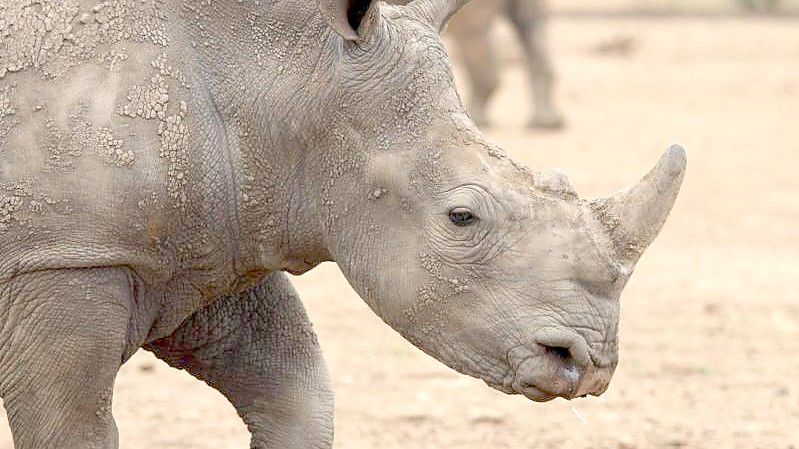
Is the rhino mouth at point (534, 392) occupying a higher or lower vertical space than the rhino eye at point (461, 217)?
lower

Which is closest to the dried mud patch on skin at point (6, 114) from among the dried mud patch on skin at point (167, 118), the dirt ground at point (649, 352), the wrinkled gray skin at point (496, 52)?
the dried mud patch on skin at point (167, 118)

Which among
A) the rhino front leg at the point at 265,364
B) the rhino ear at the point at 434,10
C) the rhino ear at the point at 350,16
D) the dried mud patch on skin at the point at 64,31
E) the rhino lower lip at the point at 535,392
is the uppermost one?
the rhino ear at the point at 350,16

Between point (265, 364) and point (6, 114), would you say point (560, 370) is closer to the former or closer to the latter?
point (265, 364)

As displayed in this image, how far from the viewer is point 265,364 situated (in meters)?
5.02

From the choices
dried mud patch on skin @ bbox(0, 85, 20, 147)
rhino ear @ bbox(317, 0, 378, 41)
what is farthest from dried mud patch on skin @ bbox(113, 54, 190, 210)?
rhino ear @ bbox(317, 0, 378, 41)

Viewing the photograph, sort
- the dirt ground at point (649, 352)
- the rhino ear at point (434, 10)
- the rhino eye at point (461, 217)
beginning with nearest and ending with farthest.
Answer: the rhino eye at point (461, 217) → the rhino ear at point (434, 10) → the dirt ground at point (649, 352)

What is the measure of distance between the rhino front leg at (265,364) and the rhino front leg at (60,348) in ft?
1.95

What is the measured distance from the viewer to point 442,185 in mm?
4340

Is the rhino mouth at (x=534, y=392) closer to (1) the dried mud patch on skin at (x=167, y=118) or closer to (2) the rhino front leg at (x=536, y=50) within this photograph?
(1) the dried mud patch on skin at (x=167, y=118)

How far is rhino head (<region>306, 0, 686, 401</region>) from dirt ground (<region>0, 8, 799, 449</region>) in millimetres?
1316

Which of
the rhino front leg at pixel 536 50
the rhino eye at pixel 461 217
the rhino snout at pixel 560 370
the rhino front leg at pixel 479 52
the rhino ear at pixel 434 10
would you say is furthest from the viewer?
the rhino front leg at pixel 536 50

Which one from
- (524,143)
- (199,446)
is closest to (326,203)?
(199,446)

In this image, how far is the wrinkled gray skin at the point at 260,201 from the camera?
423cm

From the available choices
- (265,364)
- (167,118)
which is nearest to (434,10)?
(167,118)
